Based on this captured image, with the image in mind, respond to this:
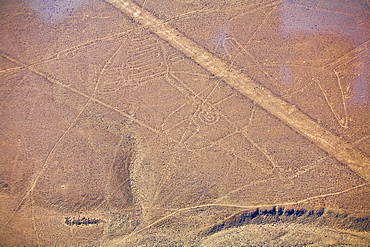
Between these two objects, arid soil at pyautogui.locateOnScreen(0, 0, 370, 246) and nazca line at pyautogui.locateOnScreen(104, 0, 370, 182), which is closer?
arid soil at pyautogui.locateOnScreen(0, 0, 370, 246)

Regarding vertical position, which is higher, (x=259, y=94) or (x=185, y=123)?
(x=259, y=94)

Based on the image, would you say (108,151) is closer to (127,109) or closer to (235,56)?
(127,109)

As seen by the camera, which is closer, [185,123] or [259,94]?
[185,123]

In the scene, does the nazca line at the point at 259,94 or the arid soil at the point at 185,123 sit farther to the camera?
the nazca line at the point at 259,94

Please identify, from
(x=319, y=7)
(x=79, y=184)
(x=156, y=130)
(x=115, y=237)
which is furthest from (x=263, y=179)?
(x=319, y=7)
